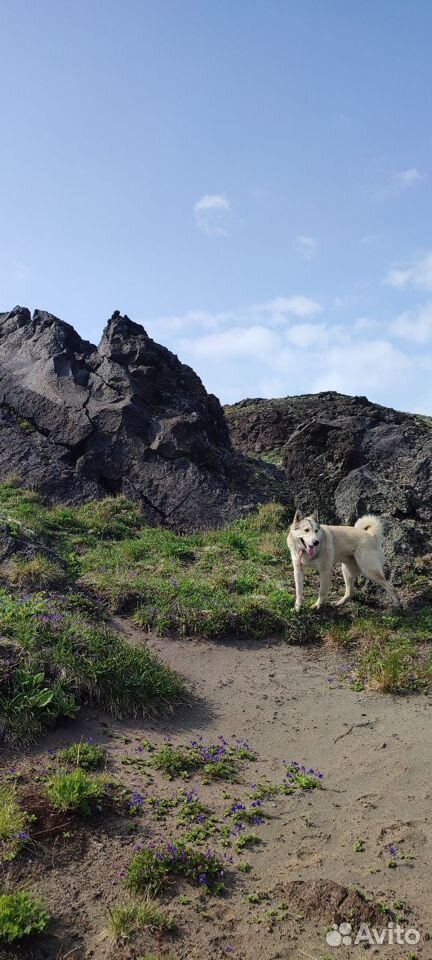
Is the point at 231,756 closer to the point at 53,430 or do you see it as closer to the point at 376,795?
the point at 376,795

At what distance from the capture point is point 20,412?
19.4 m

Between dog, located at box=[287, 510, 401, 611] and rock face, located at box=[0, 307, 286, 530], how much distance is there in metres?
6.03

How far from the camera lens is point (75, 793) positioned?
4.83 metres

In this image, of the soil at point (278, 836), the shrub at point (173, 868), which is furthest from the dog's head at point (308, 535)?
the shrub at point (173, 868)

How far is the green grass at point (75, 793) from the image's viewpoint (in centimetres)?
480

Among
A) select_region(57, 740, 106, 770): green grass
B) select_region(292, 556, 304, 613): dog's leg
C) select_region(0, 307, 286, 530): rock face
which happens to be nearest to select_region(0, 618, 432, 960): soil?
select_region(57, 740, 106, 770): green grass

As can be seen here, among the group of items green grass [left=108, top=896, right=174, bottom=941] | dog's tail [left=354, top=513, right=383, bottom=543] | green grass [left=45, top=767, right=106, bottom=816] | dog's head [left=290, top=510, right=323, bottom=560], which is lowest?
green grass [left=108, top=896, right=174, bottom=941]

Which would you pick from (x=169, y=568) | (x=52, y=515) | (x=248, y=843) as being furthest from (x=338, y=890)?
(x=52, y=515)

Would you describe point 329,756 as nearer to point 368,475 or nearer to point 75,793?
point 75,793

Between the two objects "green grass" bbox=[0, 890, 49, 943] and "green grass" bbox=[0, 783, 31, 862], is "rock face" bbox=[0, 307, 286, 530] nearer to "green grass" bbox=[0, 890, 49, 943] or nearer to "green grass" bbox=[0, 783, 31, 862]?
A: "green grass" bbox=[0, 783, 31, 862]

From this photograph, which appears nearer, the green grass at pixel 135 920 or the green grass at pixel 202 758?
the green grass at pixel 135 920

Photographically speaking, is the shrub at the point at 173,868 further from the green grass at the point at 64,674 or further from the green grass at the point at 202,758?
the green grass at the point at 64,674

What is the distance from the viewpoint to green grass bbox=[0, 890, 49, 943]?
3.55 metres

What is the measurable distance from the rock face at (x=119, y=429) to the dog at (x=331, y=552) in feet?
19.8
